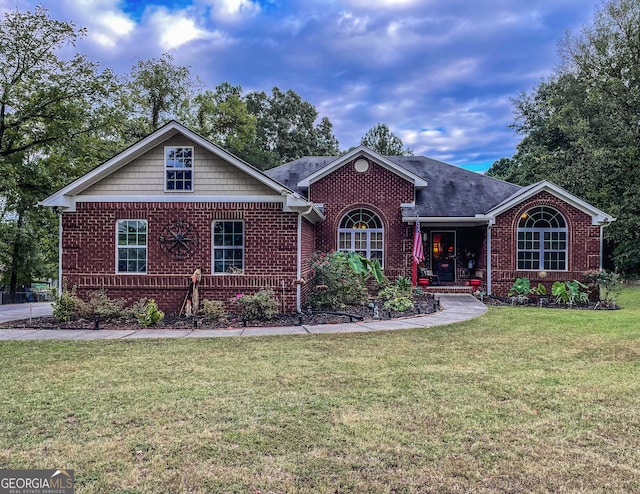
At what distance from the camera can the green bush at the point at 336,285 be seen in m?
12.3

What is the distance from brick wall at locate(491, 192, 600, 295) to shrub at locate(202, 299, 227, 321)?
1046 centimetres

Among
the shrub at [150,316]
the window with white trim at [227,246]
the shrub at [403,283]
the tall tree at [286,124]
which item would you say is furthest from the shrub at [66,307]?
the tall tree at [286,124]

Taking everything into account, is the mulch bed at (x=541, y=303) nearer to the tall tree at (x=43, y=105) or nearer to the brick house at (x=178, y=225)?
the brick house at (x=178, y=225)

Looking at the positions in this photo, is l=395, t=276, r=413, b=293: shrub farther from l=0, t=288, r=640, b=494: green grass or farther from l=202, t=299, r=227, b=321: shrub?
l=0, t=288, r=640, b=494: green grass

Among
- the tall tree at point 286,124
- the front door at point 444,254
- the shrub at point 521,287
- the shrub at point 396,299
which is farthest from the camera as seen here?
the tall tree at point 286,124

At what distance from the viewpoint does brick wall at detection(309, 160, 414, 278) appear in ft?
53.7

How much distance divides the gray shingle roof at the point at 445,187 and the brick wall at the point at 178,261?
6.12 metres

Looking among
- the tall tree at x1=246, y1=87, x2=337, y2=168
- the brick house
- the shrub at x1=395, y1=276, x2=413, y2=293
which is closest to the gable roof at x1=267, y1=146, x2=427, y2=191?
the shrub at x1=395, y1=276, x2=413, y2=293

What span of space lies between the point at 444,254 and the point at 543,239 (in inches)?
153

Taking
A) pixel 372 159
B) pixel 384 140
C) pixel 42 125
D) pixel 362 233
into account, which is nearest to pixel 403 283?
pixel 362 233

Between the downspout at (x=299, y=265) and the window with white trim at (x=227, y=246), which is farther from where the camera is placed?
the window with white trim at (x=227, y=246)

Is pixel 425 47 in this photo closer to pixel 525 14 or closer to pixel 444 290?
pixel 525 14

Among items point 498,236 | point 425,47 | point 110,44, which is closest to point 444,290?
point 498,236

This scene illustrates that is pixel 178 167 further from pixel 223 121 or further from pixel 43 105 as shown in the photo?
pixel 223 121
